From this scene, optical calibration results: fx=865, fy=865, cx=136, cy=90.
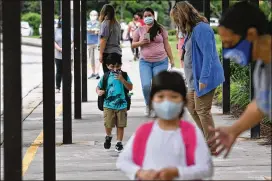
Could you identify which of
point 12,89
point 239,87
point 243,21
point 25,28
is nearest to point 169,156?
point 243,21

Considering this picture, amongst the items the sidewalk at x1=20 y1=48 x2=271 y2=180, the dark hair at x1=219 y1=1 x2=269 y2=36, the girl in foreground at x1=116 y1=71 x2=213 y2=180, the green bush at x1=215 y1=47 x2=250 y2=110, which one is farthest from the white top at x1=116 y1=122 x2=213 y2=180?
the green bush at x1=215 y1=47 x2=250 y2=110

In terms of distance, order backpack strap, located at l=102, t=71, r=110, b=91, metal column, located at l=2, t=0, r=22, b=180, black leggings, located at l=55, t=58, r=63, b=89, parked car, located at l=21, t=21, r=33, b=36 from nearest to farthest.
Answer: metal column, located at l=2, t=0, r=22, b=180, backpack strap, located at l=102, t=71, r=110, b=91, parked car, located at l=21, t=21, r=33, b=36, black leggings, located at l=55, t=58, r=63, b=89

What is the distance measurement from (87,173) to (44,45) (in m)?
1.36

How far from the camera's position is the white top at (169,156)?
15.9 feet

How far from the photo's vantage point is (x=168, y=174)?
4773mm

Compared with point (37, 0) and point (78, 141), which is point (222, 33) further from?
point (37, 0)

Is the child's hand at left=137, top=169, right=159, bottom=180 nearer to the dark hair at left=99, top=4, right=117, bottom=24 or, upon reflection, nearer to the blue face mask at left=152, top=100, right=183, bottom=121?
the blue face mask at left=152, top=100, right=183, bottom=121

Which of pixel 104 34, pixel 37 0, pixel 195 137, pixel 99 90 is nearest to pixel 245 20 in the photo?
pixel 195 137

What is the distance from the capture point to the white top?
4832 mm

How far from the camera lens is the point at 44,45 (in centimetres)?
872

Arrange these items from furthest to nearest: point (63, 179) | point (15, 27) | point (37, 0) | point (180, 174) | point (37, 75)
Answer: point (37, 0) < point (37, 75) < point (63, 179) < point (15, 27) < point (180, 174)

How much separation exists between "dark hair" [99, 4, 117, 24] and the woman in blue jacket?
3.66 meters

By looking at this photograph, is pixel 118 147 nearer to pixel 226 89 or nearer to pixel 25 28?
pixel 25 28

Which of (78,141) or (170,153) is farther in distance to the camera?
(78,141)
